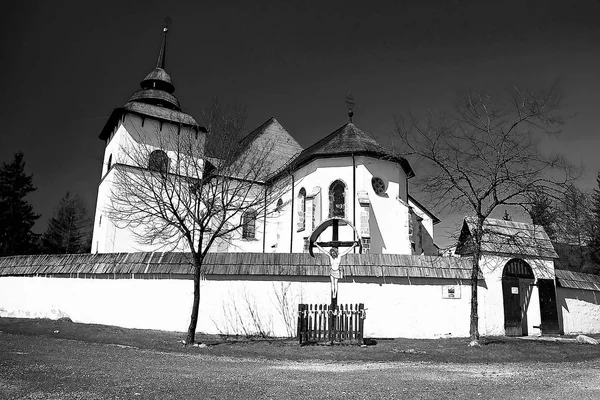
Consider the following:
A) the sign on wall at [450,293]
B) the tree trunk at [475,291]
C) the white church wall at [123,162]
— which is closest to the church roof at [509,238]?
the sign on wall at [450,293]

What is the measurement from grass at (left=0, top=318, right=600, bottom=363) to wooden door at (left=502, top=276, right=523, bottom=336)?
2.28 metres

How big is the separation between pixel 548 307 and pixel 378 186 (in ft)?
34.0

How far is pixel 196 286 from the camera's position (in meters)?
14.6

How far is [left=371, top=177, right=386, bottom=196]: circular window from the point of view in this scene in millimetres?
25450

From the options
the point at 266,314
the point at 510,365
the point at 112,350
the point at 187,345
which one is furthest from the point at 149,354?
the point at 510,365

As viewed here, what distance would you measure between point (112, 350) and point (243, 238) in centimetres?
1814

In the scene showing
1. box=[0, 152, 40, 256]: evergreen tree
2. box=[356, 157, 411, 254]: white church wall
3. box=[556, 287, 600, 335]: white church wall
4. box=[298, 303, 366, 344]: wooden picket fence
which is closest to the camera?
box=[298, 303, 366, 344]: wooden picket fence

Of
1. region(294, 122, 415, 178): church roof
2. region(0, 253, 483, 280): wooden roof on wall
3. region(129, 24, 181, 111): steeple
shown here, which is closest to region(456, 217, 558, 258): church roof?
region(0, 253, 483, 280): wooden roof on wall

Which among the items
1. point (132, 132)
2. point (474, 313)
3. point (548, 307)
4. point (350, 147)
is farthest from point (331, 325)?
point (132, 132)

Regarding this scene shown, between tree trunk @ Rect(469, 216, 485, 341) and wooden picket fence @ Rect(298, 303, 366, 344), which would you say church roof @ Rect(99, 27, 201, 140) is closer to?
wooden picket fence @ Rect(298, 303, 366, 344)

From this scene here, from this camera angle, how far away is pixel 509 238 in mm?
17750

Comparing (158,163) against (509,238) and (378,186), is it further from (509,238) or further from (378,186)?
(509,238)

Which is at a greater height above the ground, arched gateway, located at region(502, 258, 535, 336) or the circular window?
the circular window

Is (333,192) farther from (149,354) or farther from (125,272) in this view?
(149,354)
